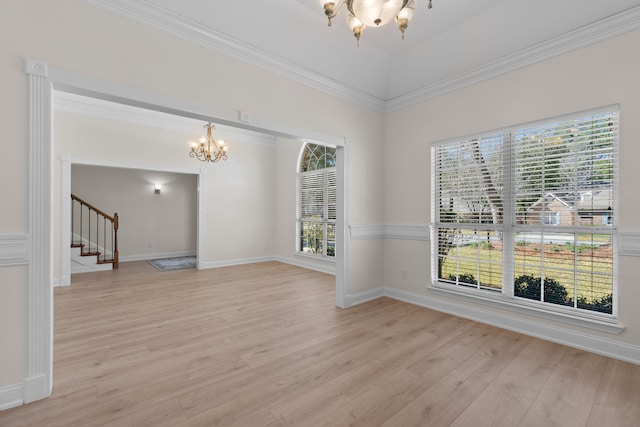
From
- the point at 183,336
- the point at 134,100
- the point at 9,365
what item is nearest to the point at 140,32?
the point at 134,100

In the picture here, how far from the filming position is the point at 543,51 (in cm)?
291

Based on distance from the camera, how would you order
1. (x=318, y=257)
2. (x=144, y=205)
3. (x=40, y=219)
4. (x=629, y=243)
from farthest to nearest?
(x=144, y=205) < (x=318, y=257) < (x=629, y=243) < (x=40, y=219)

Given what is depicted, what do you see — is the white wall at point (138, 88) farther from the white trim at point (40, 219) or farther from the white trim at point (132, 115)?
the white trim at point (132, 115)

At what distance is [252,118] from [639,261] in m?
3.83

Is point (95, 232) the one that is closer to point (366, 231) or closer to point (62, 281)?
point (62, 281)

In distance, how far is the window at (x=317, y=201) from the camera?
6.28m

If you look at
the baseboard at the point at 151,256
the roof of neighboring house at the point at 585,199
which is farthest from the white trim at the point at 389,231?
the baseboard at the point at 151,256

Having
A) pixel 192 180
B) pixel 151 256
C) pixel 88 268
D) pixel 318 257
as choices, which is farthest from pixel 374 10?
pixel 151 256

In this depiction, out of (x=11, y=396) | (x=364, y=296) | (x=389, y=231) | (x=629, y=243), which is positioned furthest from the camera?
(x=389, y=231)

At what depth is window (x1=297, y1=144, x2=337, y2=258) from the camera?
247 inches

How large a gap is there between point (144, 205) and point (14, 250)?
7.06m

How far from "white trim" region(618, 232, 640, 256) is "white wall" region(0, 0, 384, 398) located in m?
2.58

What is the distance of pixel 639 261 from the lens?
2.46 metres

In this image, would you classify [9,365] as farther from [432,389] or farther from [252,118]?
[432,389]
